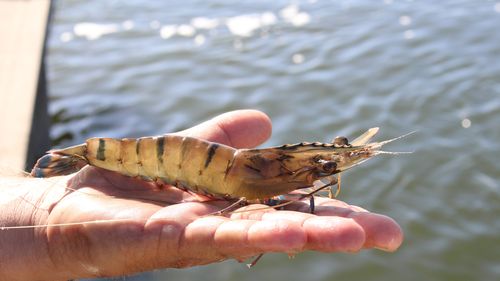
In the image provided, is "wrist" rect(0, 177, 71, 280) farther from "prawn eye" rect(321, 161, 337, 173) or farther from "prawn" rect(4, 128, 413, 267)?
"prawn eye" rect(321, 161, 337, 173)

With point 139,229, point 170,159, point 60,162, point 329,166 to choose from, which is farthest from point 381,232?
point 60,162

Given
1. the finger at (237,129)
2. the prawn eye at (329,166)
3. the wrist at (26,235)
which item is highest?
the finger at (237,129)

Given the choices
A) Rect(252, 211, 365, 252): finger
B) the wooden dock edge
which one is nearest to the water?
the wooden dock edge

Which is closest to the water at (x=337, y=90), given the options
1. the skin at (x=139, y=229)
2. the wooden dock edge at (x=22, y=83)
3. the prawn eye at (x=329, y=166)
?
the wooden dock edge at (x=22, y=83)

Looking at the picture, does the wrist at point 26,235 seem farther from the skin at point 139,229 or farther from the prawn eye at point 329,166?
the prawn eye at point 329,166

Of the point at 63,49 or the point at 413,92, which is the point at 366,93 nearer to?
the point at 413,92

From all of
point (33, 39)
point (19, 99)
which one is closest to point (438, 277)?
point (19, 99)
